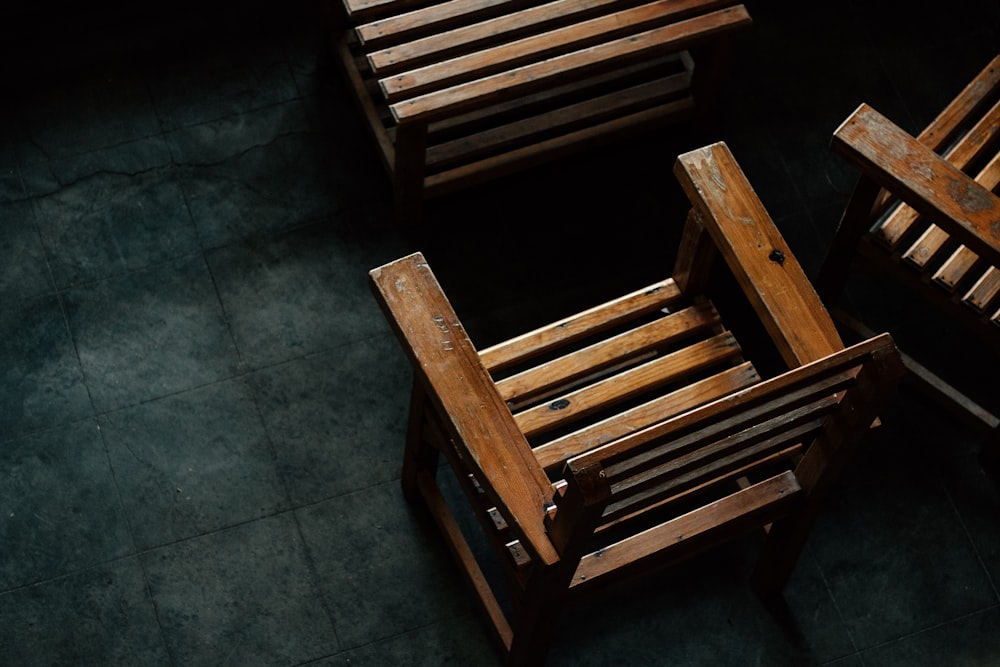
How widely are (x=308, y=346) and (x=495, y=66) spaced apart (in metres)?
0.82

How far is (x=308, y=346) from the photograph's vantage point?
11.4 feet

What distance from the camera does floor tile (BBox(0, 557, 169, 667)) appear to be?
313 cm

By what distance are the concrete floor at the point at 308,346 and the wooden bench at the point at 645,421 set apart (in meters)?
0.19

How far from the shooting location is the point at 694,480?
258 cm

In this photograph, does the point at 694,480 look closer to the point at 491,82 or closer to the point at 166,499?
the point at 491,82

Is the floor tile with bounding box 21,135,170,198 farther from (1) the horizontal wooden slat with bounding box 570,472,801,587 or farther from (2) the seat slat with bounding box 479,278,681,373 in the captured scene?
(1) the horizontal wooden slat with bounding box 570,472,801,587

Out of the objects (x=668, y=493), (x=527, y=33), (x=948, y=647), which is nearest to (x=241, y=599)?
(x=668, y=493)

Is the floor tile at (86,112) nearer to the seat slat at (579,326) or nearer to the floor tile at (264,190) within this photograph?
the floor tile at (264,190)

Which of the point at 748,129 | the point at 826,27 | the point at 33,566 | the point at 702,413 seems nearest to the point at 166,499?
the point at 33,566

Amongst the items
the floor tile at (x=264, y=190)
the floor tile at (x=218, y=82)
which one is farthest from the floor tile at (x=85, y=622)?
the floor tile at (x=218, y=82)

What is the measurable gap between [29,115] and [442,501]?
150cm

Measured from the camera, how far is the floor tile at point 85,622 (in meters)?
3.13

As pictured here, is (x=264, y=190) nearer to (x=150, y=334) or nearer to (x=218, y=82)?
(x=218, y=82)

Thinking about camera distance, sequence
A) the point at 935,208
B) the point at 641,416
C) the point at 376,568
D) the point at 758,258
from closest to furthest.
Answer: the point at 758,258 → the point at 935,208 → the point at 641,416 → the point at 376,568
